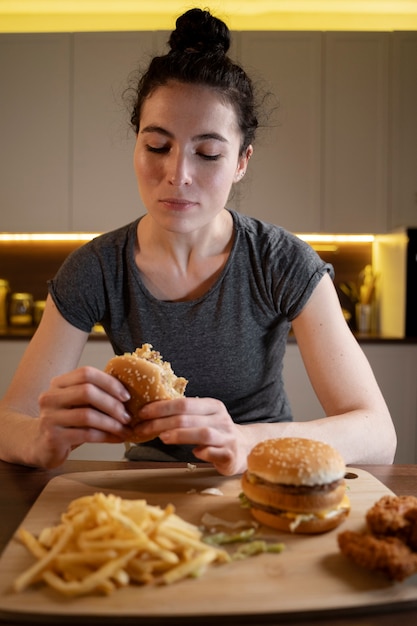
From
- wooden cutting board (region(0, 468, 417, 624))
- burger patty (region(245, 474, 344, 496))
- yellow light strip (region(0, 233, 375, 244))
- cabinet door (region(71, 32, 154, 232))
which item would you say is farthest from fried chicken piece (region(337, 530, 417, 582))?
yellow light strip (region(0, 233, 375, 244))

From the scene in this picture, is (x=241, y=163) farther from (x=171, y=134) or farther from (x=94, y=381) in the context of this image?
(x=94, y=381)

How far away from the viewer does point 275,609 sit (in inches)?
30.6

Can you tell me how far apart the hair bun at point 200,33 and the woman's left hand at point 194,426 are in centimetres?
96

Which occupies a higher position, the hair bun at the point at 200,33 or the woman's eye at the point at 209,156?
the hair bun at the point at 200,33

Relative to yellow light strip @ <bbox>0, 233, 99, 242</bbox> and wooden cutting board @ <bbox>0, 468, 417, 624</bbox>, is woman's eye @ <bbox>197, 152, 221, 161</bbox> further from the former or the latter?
yellow light strip @ <bbox>0, 233, 99, 242</bbox>

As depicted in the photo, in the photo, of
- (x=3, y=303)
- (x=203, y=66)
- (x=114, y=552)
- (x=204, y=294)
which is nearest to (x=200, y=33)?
(x=203, y=66)

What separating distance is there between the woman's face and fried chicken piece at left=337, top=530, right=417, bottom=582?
2.87ft

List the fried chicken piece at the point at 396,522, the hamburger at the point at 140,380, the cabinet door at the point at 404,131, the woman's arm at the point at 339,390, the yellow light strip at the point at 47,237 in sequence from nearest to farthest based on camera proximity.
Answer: the fried chicken piece at the point at 396,522 < the hamburger at the point at 140,380 < the woman's arm at the point at 339,390 < the cabinet door at the point at 404,131 < the yellow light strip at the point at 47,237

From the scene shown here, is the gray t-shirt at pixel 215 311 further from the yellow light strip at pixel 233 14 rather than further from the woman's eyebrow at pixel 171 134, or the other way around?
the yellow light strip at pixel 233 14

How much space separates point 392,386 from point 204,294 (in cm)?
236

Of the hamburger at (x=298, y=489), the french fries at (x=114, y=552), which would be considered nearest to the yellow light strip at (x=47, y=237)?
the hamburger at (x=298, y=489)

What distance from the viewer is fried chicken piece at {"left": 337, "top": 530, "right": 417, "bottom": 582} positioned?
2.75 ft

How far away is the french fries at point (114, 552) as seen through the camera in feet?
2.63

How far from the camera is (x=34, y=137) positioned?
4.09 meters
